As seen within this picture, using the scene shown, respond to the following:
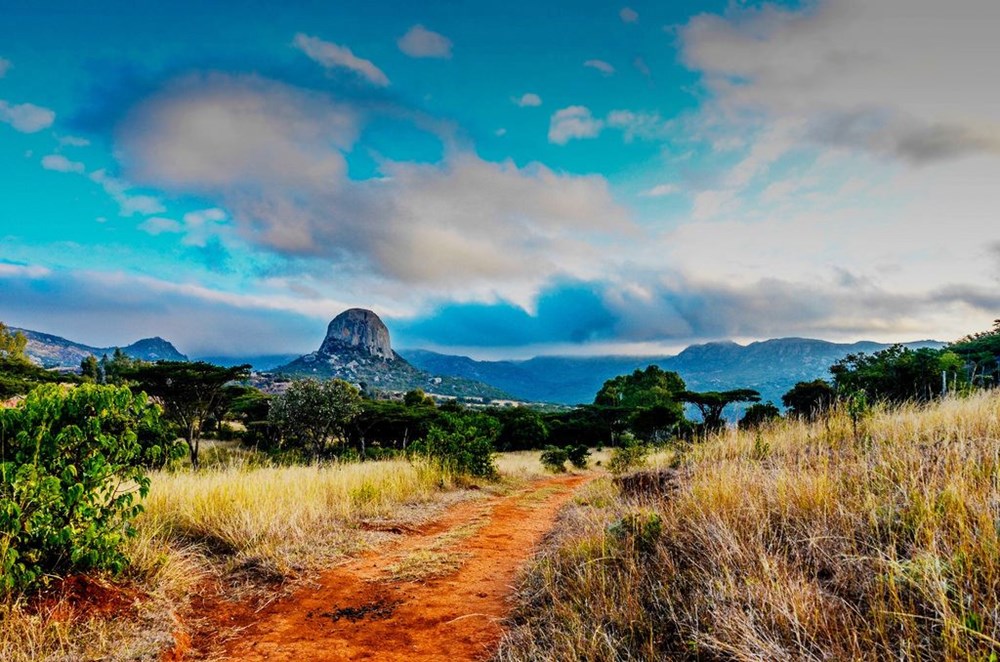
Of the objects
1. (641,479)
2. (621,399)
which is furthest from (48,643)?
(621,399)

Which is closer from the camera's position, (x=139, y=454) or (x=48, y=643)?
(x=48, y=643)

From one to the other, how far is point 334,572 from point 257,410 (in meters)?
43.0

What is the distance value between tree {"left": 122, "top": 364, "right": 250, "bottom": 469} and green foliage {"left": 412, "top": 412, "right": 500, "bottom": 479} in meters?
14.1

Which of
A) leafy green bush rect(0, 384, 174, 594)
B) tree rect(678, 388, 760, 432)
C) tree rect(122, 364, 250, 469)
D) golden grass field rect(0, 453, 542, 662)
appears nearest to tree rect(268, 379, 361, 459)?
tree rect(122, 364, 250, 469)

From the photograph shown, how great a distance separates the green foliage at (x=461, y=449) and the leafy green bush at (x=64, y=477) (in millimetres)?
10796

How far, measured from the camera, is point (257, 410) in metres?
44.8

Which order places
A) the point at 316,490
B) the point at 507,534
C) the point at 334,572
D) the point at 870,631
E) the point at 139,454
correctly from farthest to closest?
1. the point at 316,490
2. the point at 507,534
3. the point at 334,572
4. the point at 139,454
5. the point at 870,631

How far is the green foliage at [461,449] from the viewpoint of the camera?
16500 mm

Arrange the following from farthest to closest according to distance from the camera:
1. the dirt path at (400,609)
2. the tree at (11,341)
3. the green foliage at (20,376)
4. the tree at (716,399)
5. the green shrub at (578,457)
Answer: the tree at (11,341), the tree at (716,399), the green shrub at (578,457), the green foliage at (20,376), the dirt path at (400,609)

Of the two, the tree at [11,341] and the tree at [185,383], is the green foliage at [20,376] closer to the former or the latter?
the tree at [185,383]

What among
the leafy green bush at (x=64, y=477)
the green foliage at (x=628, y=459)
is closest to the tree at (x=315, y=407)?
the green foliage at (x=628, y=459)

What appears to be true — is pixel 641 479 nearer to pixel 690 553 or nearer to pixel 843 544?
pixel 690 553

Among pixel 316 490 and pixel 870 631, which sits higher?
pixel 870 631

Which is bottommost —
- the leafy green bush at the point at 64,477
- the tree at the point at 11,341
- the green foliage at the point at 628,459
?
the green foliage at the point at 628,459
